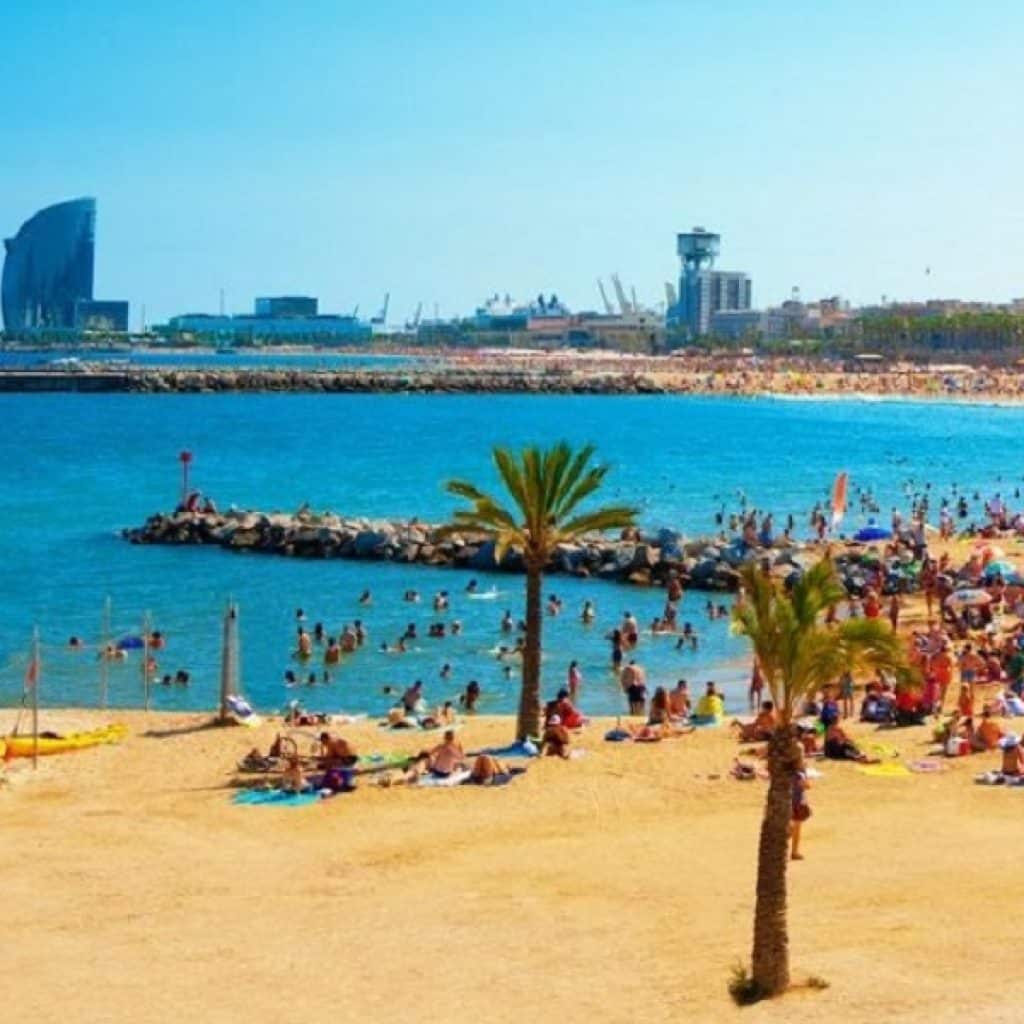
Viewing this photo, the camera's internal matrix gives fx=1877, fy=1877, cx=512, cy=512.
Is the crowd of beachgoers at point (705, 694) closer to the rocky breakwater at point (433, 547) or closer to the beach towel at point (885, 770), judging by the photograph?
the beach towel at point (885, 770)

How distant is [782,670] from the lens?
12008mm

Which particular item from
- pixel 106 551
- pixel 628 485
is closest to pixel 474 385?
pixel 628 485

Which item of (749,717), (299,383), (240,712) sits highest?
(299,383)

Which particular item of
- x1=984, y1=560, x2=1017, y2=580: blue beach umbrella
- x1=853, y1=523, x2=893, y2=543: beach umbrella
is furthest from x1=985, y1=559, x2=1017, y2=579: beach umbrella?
x1=853, y1=523, x2=893, y2=543: beach umbrella

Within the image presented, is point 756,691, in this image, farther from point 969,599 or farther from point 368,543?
point 368,543

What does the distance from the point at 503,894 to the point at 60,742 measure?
24.5 ft

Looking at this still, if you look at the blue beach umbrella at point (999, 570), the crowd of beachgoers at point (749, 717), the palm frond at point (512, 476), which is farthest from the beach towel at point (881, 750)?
the blue beach umbrella at point (999, 570)

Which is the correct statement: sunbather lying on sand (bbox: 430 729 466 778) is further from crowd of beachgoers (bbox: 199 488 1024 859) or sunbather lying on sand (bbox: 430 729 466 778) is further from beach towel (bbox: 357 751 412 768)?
beach towel (bbox: 357 751 412 768)

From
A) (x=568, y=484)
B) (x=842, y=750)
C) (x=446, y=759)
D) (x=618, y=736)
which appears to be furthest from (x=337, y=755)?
(x=842, y=750)

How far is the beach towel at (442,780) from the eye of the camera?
728 inches

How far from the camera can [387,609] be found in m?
35.8

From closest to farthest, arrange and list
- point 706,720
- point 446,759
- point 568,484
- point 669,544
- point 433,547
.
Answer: point 446,759 → point 568,484 → point 706,720 → point 669,544 → point 433,547

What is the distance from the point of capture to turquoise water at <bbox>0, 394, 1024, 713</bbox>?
29.7 meters

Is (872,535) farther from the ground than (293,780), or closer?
farther from the ground
